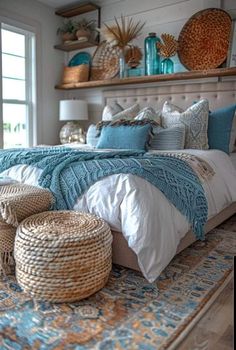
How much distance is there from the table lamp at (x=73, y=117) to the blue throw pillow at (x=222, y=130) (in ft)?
6.10

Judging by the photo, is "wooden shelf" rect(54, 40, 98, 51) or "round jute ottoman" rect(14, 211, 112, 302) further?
"wooden shelf" rect(54, 40, 98, 51)

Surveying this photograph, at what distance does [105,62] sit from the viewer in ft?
14.8

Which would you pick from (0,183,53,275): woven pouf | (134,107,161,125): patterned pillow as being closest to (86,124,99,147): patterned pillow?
(134,107,161,125): patterned pillow

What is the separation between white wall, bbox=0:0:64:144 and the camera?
14.3 feet

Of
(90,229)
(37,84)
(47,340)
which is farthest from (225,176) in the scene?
(37,84)

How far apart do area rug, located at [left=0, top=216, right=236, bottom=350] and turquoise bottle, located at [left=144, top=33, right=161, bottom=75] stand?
8.48 feet

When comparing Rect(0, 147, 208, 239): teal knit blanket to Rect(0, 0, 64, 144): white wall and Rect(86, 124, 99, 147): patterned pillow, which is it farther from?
Rect(0, 0, 64, 144): white wall

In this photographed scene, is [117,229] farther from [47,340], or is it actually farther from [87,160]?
[47,340]

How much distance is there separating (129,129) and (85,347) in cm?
208

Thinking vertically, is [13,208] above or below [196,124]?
below

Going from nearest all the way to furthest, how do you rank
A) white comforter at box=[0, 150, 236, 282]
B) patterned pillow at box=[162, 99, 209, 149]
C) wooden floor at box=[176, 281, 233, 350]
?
wooden floor at box=[176, 281, 233, 350] → white comforter at box=[0, 150, 236, 282] → patterned pillow at box=[162, 99, 209, 149]

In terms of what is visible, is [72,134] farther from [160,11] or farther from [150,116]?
[160,11]

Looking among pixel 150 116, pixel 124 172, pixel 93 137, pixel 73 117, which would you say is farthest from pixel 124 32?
pixel 124 172

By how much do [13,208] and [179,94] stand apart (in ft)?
8.76
